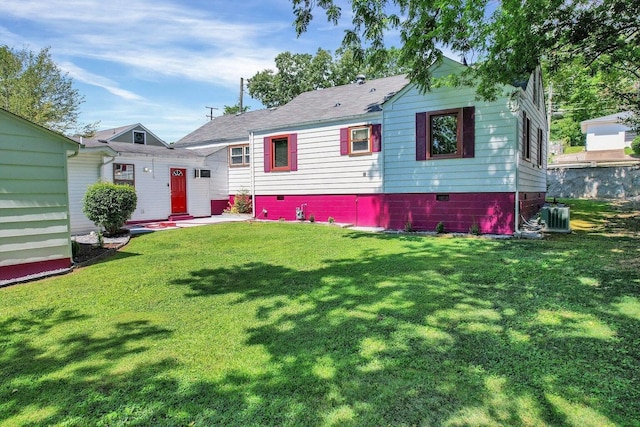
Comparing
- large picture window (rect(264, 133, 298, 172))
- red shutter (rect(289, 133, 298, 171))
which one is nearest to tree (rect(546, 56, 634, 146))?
red shutter (rect(289, 133, 298, 171))

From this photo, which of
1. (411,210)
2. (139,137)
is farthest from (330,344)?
(139,137)

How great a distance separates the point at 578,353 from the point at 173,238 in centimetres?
877

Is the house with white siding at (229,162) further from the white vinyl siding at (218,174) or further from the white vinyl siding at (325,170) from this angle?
the white vinyl siding at (325,170)

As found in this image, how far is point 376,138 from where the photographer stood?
38.4 feet

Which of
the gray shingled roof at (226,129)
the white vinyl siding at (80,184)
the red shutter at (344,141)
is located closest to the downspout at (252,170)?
the gray shingled roof at (226,129)

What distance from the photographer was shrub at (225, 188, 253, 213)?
51.9 feet

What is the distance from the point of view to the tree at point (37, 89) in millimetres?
24609

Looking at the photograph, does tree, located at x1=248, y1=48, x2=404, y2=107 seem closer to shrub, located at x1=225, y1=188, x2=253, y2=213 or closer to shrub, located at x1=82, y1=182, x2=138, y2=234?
shrub, located at x1=225, y1=188, x2=253, y2=213

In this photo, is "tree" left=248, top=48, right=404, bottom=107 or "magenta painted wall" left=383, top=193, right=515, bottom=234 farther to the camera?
"tree" left=248, top=48, right=404, bottom=107

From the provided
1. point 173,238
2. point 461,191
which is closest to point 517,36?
point 461,191

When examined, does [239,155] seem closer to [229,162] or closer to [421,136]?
[229,162]

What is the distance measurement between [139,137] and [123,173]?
8.65 m

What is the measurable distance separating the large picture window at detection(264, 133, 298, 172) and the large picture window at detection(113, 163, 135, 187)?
15.8 feet

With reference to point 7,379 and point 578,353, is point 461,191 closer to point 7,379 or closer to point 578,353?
point 578,353
